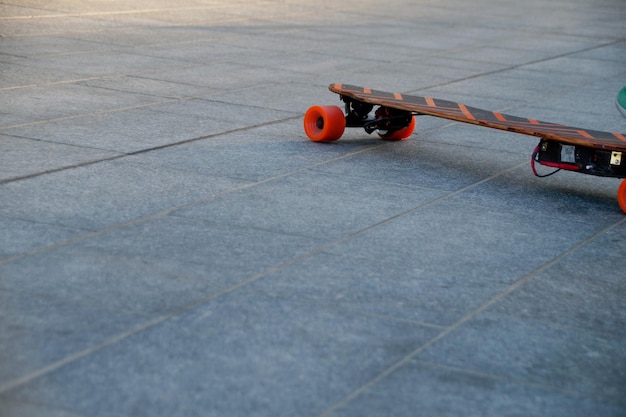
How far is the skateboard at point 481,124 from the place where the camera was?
23.6ft

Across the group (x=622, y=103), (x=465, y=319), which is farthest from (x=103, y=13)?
(x=465, y=319)

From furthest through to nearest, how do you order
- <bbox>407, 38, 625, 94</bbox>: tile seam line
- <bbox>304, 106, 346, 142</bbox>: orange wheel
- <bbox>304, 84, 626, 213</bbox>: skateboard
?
<bbox>407, 38, 625, 94</bbox>: tile seam line < <bbox>304, 106, 346, 142</bbox>: orange wheel < <bbox>304, 84, 626, 213</bbox>: skateboard

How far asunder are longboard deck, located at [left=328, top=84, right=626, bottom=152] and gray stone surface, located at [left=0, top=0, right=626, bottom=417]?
0.43 meters

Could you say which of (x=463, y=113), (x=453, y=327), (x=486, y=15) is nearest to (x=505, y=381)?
(x=453, y=327)

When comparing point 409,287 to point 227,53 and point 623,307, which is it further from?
point 227,53

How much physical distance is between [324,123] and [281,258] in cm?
319

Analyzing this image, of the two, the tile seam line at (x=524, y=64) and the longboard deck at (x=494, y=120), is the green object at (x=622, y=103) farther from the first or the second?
the tile seam line at (x=524, y=64)

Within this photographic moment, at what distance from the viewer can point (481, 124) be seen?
773 cm

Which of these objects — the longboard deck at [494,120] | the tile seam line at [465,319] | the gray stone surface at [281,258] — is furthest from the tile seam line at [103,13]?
the tile seam line at [465,319]

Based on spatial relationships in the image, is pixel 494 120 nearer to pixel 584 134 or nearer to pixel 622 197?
pixel 584 134

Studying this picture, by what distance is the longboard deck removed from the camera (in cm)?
728

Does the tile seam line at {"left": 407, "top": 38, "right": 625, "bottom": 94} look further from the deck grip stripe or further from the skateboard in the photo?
the deck grip stripe

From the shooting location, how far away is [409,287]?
532cm

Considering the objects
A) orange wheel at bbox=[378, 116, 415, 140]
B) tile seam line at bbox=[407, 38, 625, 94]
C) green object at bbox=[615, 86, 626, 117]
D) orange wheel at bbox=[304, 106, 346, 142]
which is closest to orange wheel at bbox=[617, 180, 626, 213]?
green object at bbox=[615, 86, 626, 117]
